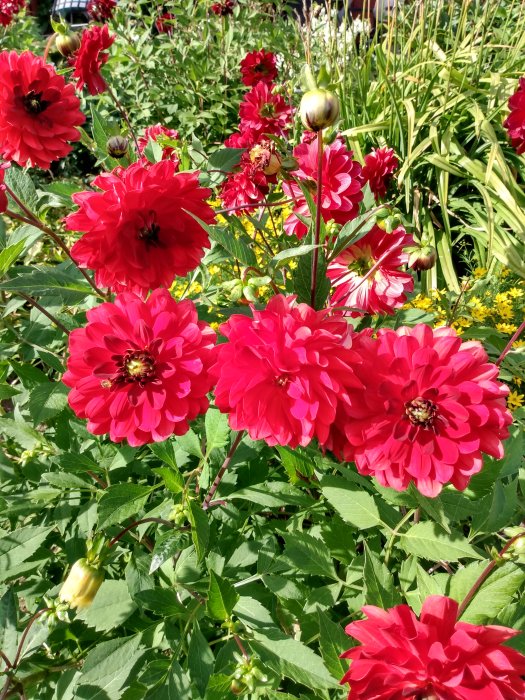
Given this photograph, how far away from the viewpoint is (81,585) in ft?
2.34

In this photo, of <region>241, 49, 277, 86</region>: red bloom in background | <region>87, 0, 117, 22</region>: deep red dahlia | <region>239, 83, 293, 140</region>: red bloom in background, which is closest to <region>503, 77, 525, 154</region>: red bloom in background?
<region>239, 83, 293, 140</region>: red bloom in background

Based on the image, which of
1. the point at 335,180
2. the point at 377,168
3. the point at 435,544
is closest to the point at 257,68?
the point at 377,168

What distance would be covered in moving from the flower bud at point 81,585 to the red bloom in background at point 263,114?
1.16 meters

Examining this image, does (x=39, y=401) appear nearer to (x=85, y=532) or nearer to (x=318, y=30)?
(x=85, y=532)

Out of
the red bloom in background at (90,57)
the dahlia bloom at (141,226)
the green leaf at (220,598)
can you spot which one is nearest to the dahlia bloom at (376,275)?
the dahlia bloom at (141,226)

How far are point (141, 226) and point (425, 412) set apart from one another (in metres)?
0.49

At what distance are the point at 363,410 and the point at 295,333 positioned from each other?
5.3 inches

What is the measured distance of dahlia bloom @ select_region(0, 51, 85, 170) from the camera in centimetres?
96

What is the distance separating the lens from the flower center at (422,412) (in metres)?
0.61

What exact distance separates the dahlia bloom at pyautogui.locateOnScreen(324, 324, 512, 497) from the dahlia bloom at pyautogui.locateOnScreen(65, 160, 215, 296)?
0.36 m

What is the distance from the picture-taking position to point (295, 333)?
1.84 ft

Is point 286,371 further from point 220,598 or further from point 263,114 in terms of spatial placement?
point 263,114

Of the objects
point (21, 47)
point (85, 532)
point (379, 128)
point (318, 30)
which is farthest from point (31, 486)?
point (21, 47)

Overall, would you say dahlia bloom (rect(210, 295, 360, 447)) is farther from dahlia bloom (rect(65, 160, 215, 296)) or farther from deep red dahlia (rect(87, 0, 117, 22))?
deep red dahlia (rect(87, 0, 117, 22))
